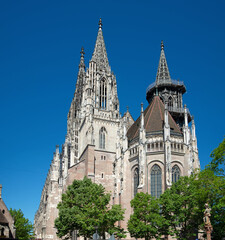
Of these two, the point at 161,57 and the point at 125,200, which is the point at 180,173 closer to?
the point at 125,200

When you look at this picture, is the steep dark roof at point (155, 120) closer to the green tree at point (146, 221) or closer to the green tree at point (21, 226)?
the green tree at point (146, 221)

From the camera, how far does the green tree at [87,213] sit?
36.9 m

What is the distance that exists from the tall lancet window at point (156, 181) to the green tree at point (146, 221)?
7.68m

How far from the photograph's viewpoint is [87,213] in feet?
124

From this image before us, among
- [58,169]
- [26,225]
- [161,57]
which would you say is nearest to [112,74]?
[161,57]

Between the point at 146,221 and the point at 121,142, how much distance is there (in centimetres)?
1867

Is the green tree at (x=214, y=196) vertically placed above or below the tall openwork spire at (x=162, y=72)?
below

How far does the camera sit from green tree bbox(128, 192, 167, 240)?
115 feet

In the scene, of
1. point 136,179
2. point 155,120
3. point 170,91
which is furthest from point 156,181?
point 170,91

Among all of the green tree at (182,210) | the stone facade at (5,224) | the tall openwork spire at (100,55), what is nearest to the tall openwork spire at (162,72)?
the tall openwork spire at (100,55)

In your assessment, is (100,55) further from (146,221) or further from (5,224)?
(146,221)

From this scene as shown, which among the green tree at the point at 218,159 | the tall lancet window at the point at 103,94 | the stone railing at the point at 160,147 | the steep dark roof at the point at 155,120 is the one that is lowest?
the green tree at the point at 218,159

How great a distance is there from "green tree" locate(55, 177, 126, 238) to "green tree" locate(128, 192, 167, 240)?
1874 mm

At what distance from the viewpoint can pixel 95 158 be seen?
57.6 m
